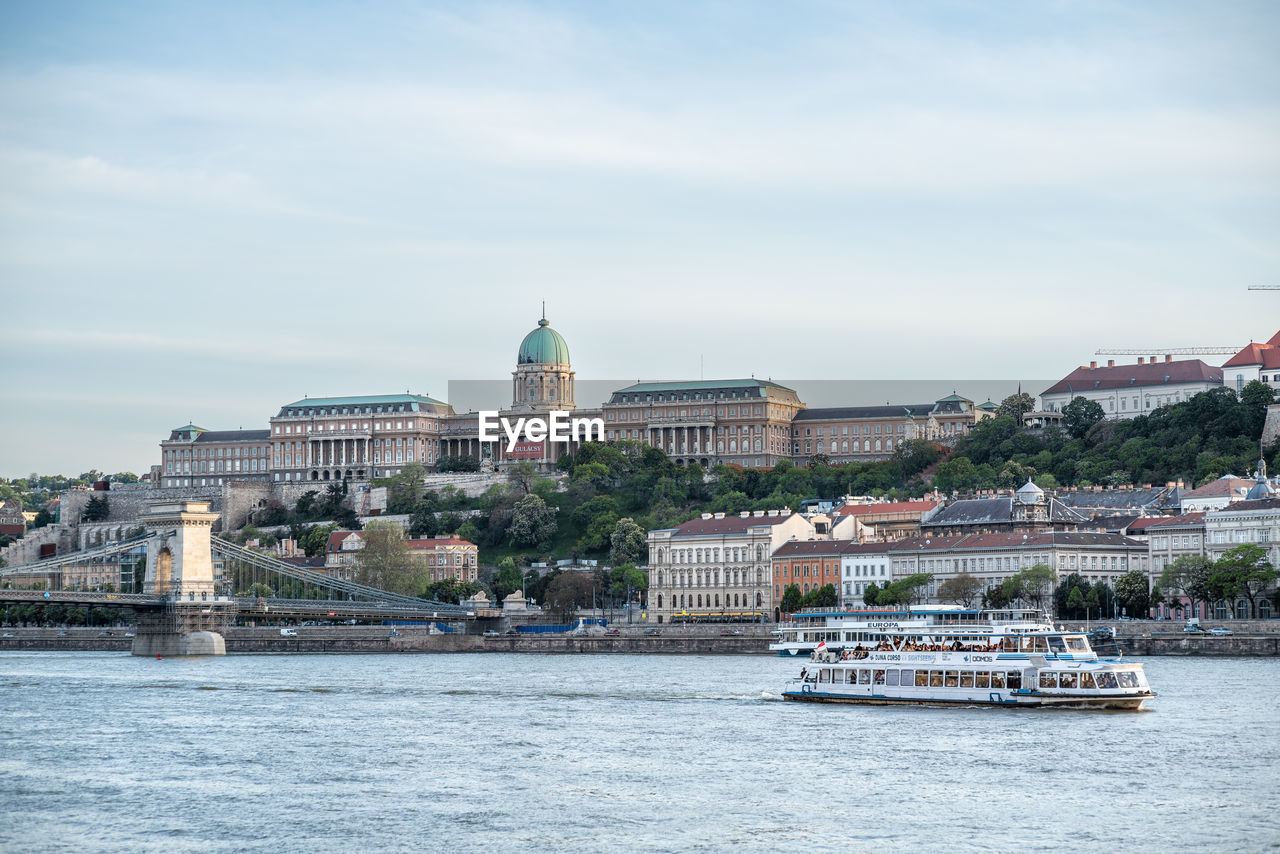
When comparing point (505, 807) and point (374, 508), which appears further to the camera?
point (374, 508)

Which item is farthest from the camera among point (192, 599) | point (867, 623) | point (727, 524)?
point (727, 524)

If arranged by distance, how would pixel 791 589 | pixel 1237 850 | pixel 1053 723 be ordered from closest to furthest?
pixel 1237 850, pixel 1053 723, pixel 791 589

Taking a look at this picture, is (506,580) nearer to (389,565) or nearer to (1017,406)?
(389,565)

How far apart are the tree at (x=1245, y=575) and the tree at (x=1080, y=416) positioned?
1822 inches

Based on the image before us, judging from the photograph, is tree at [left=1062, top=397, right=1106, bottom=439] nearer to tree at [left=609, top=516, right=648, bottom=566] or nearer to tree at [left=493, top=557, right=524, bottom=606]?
tree at [left=609, top=516, right=648, bottom=566]

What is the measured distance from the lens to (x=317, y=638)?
9069 centimetres

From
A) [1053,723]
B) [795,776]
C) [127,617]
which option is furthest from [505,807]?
[127,617]

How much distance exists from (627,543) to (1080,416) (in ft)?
104

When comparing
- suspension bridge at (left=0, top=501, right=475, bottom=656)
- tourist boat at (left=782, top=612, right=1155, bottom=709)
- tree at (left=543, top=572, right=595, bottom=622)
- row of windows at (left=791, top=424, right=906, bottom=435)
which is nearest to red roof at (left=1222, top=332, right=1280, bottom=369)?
row of windows at (left=791, top=424, right=906, bottom=435)

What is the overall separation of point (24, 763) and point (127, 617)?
74.6m

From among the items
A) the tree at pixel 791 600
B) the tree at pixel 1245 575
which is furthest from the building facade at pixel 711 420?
the tree at pixel 1245 575

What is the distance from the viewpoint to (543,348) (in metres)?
166

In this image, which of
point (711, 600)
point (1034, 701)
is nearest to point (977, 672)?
point (1034, 701)

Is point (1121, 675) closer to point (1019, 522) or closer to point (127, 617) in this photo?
point (1019, 522)
